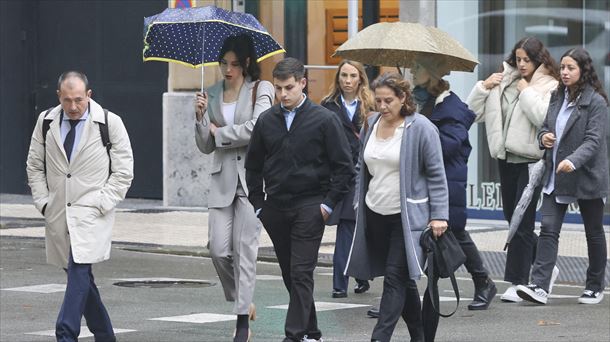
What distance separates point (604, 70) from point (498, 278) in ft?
16.5

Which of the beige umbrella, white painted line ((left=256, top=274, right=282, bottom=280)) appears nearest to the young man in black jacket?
the beige umbrella

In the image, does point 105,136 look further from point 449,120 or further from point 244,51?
point 449,120

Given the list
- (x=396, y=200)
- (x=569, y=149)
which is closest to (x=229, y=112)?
(x=396, y=200)

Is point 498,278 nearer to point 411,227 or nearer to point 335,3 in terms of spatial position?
point 411,227

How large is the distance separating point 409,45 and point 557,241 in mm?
2275

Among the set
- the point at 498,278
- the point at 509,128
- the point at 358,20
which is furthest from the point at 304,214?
the point at 358,20

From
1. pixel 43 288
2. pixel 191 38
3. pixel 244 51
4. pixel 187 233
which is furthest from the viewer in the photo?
pixel 187 233

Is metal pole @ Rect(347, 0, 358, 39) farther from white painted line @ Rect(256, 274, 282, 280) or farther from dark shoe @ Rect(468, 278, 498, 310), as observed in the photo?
dark shoe @ Rect(468, 278, 498, 310)

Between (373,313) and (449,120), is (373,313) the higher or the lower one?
the lower one

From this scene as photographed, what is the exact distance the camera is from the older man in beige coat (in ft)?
29.2

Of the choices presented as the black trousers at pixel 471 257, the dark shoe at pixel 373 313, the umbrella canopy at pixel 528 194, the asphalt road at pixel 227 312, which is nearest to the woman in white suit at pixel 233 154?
the asphalt road at pixel 227 312

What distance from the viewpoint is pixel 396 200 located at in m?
8.78

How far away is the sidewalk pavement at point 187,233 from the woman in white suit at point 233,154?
174 inches

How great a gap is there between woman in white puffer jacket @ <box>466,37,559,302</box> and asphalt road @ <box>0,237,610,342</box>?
43cm
